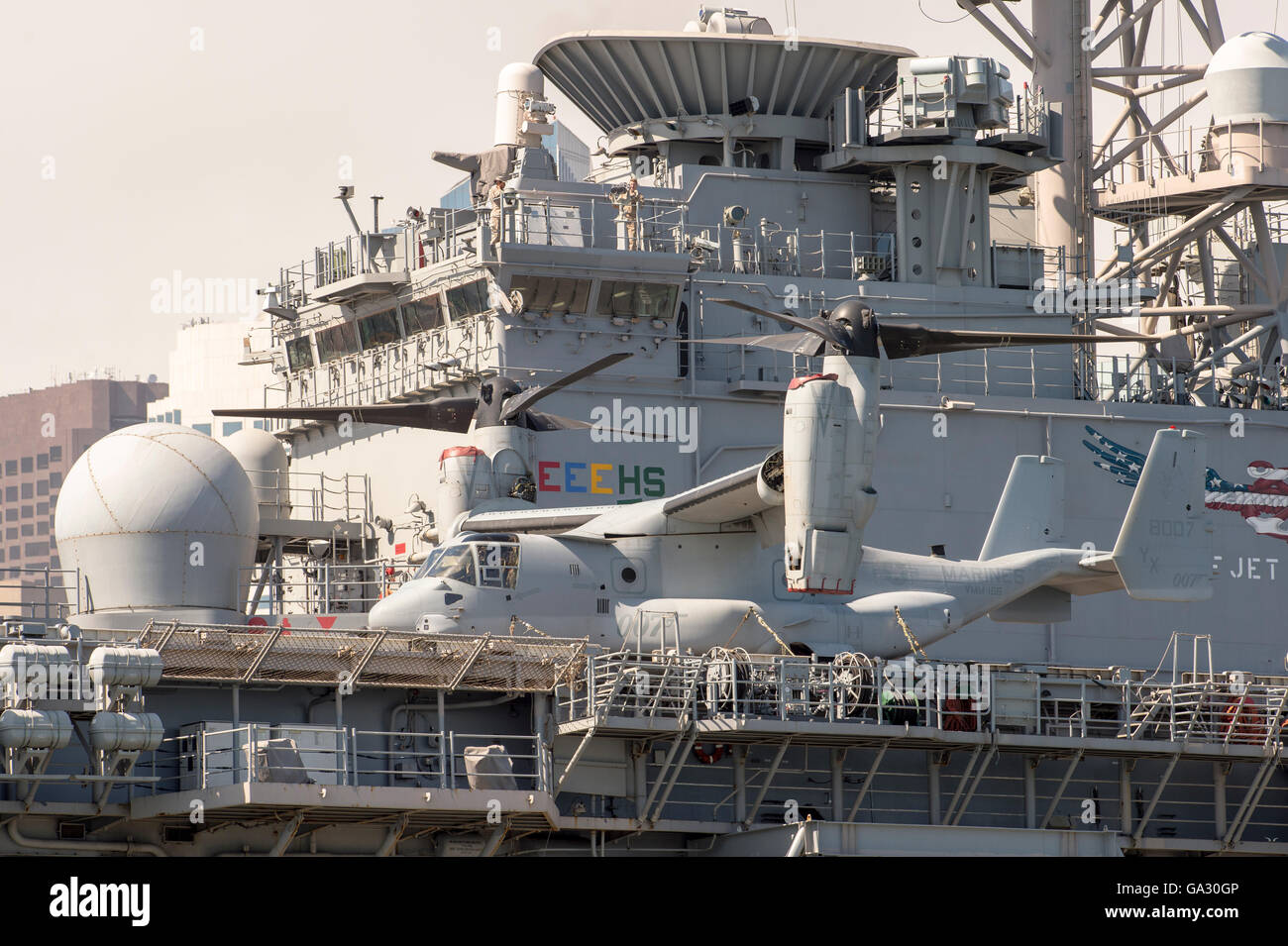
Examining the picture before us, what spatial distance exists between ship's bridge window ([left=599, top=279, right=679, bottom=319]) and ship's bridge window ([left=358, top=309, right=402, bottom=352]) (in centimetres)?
583

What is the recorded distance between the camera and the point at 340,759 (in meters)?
31.9

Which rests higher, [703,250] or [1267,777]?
[703,250]

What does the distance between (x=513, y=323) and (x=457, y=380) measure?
6.72 ft

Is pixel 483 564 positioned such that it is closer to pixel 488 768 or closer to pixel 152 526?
pixel 488 768

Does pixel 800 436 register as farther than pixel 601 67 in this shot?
No

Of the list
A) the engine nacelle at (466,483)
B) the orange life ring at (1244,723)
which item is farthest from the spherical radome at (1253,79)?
the engine nacelle at (466,483)

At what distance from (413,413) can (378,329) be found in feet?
22.4

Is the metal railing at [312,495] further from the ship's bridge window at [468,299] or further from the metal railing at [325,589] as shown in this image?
the ship's bridge window at [468,299]

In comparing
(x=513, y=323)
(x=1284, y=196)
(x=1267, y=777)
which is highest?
(x=1284, y=196)

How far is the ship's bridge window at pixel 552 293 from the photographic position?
46188mm

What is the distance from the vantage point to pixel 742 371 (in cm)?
4781

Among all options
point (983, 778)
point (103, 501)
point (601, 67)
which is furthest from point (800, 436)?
point (601, 67)

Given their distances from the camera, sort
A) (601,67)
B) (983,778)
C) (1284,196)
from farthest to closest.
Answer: (1284,196) < (601,67) < (983,778)
